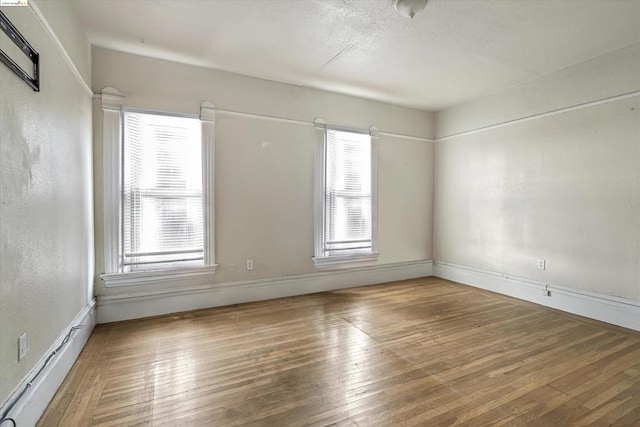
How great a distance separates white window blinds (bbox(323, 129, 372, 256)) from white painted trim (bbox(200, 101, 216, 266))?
155 cm

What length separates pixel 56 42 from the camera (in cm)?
214

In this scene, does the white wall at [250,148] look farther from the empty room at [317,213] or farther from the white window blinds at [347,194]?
the white window blinds at [347,194]

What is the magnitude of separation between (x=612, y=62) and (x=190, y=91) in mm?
4671

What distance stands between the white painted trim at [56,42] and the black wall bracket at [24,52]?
0.28 m

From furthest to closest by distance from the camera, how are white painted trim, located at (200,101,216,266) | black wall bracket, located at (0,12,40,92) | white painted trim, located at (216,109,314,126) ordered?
1. white painted trim, located at (216,109,314,126)
2. white painted trim, located at (200,101,216,266)
3. black wall bracket, located at (0,12,40,92)

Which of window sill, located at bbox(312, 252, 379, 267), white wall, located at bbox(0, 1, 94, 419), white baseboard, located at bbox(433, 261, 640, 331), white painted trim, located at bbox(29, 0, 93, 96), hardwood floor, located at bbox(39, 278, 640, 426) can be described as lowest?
hardwood floor, located at bbox(39, 278, 640, 426)

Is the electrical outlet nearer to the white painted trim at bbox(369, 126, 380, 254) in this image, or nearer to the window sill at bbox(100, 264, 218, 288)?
the window sill at bbox(100, 264, 218, 288)

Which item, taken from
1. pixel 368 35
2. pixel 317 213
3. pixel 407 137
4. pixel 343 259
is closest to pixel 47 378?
pixel 317 213

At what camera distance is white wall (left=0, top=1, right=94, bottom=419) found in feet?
4.92

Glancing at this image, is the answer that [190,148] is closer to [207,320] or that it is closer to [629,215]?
[207,320]

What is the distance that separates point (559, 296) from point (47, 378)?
195 inches

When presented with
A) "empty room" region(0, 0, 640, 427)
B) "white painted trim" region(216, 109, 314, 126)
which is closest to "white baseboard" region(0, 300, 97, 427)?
"empty room" region(0, 0, 640, 427)

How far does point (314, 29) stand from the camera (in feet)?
9.09

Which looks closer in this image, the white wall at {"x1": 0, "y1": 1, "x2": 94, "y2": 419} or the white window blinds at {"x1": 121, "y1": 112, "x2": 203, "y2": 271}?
the white wall at {"x1": 0, "y1": 1, "x2": 94, "y2": 419}
